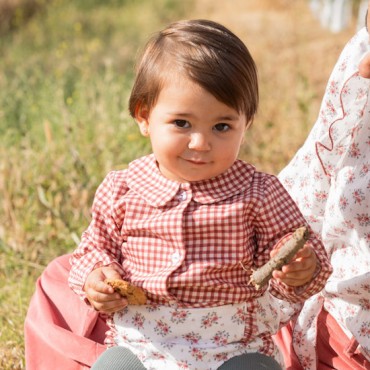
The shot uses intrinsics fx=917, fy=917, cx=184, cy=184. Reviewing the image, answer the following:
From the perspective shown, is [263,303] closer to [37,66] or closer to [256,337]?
[256,337]

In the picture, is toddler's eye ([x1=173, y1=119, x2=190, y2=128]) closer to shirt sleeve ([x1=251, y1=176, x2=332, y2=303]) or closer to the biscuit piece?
shirt sleeve ([x1=251, y1=176, x2=332, y2=303])

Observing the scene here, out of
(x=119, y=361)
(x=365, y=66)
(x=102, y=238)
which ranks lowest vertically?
(x=119, y=361)

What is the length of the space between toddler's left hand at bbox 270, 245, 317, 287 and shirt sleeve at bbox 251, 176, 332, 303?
1.5 inches

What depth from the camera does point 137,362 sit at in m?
2.37

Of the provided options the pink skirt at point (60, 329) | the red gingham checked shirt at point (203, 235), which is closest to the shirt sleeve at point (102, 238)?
the red gingham checked shirt at point (203, 235)

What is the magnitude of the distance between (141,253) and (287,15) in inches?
274

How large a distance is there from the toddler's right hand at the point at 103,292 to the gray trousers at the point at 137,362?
0.11 metres

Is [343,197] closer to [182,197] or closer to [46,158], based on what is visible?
[182,197]

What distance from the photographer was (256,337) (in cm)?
241

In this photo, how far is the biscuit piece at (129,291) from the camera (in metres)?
2.31

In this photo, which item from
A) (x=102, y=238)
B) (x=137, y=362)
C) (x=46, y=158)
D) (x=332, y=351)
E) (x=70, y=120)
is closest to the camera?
(x=137, y=362)

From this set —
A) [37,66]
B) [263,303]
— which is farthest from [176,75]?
[37,66]

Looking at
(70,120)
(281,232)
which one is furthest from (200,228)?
(70,120)

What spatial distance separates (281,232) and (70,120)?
2.46 metres
